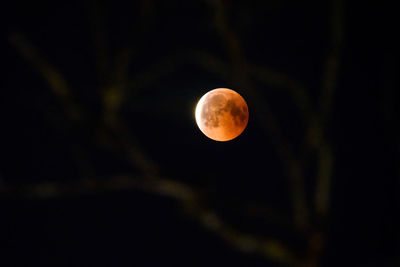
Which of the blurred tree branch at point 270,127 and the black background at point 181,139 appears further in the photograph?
the black background at point 181,139

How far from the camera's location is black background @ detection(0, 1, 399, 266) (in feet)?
7.47

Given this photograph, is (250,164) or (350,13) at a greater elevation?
(350,13)

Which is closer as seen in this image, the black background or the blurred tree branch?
the blurred tree branch

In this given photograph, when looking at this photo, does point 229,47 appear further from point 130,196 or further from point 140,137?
point 130,196

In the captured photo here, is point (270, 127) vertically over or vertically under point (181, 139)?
under

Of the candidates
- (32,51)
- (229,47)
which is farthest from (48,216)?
(229,47)

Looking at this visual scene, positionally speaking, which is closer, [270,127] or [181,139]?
[270,127]

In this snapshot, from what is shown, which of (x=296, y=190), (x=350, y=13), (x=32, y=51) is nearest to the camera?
(x=32, y=51)

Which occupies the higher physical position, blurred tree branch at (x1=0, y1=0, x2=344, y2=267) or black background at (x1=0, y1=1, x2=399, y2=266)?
black background at (x1=0, y1=1, x2=399, y2=266)

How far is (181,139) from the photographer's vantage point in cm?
275

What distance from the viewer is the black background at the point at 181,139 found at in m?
2.28

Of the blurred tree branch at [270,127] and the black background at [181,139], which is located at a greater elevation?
the black background at [181,139]

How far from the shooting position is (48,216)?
9.20 ft

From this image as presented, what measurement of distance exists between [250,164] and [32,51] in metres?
1.69
